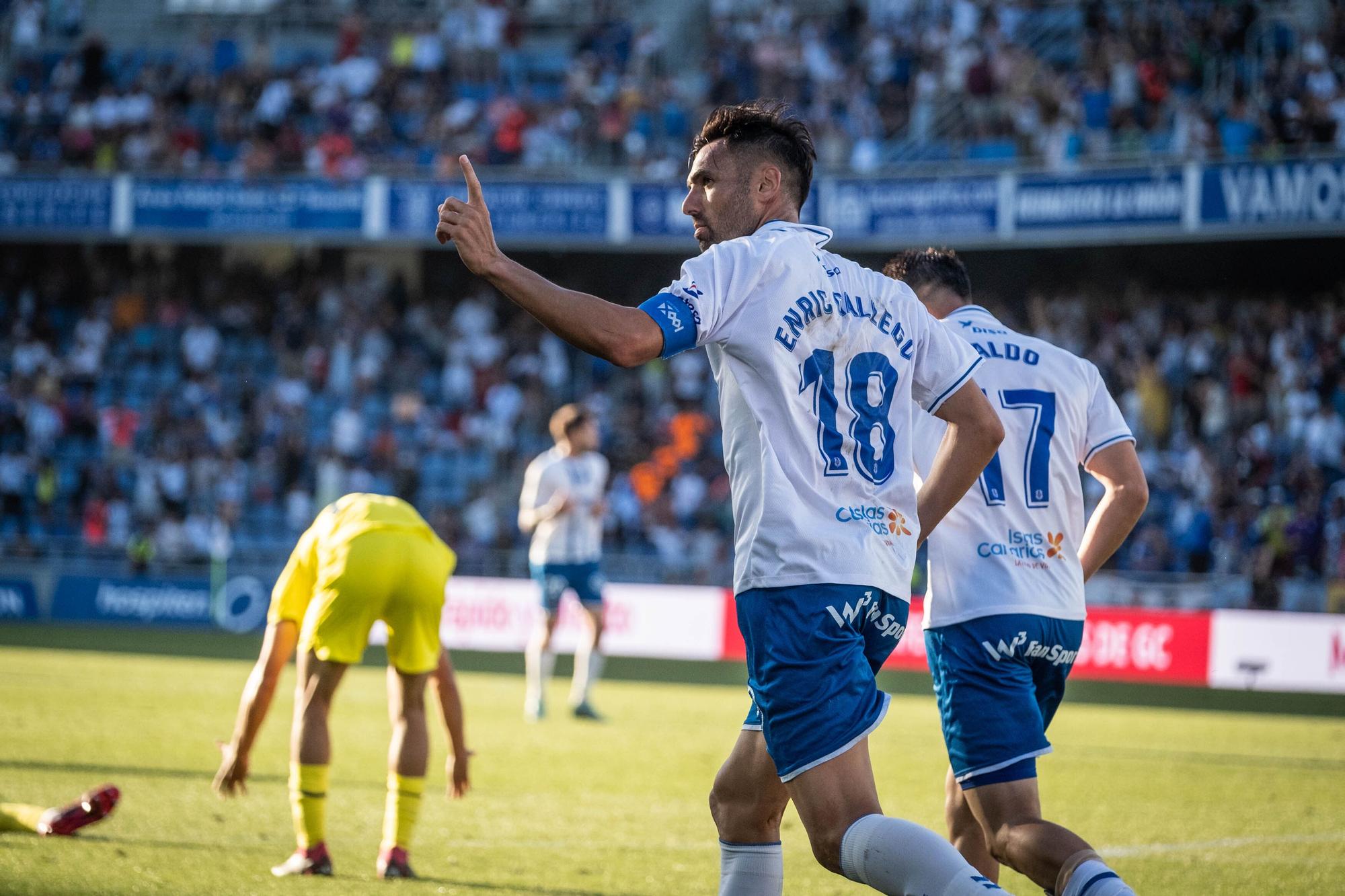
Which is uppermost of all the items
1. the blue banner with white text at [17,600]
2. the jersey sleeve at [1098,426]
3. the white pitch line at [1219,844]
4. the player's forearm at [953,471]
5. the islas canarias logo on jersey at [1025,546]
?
the jersey sleeve at [1098,426]

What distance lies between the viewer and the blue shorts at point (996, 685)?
15.2 ft

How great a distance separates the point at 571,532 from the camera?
13.6 m

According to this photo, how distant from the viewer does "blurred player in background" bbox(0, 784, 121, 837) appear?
19.5 ft

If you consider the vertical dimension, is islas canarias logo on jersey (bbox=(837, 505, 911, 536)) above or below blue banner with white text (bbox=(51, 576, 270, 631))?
above

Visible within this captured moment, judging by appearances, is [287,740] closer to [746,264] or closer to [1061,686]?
[1061,686]

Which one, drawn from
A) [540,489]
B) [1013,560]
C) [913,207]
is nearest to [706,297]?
[1013,560]

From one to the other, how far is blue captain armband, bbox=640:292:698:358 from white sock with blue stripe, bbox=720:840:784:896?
1.37 m

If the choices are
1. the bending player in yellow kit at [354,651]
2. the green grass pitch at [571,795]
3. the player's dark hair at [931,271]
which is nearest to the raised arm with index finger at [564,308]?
the player's dark hair at [931,271]

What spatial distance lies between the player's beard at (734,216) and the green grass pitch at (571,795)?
3138mm

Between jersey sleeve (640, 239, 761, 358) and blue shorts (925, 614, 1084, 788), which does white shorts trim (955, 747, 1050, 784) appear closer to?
blue shorts (925, 614, 1084, 788)

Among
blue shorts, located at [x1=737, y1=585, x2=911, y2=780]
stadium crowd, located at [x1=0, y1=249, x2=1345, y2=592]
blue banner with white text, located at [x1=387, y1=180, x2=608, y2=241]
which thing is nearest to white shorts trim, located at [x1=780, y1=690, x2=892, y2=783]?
blue shorts, located at [x1=737, y1=585, x2=911, y2=780]

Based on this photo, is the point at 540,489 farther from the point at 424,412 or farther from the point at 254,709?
the point at 424,412

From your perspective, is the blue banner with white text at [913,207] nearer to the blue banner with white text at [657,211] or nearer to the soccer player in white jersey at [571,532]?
the blue banner with white text at [657,211]

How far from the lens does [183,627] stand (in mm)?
22875
